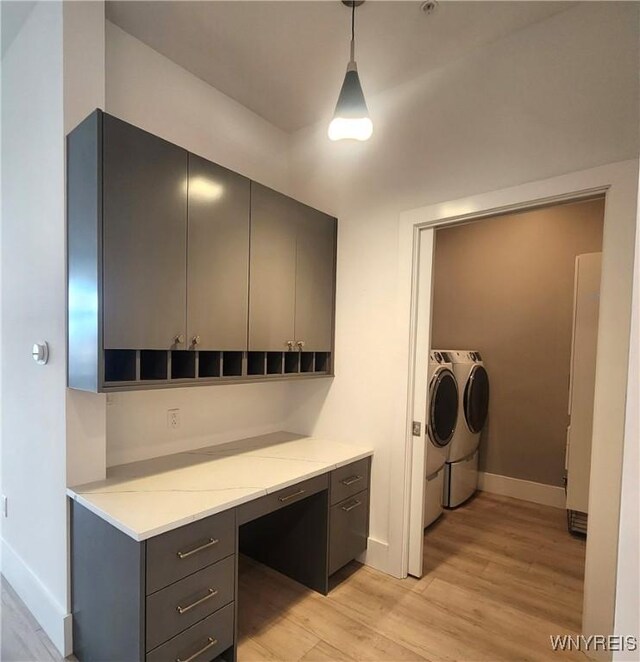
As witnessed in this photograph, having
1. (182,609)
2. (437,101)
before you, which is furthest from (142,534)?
(437,101)

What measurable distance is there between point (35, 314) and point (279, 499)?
1.51 meters

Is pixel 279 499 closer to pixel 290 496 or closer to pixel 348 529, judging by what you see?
pixel 290 496

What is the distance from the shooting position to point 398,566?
7.57 ft

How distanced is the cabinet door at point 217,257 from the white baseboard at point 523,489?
9.88ft

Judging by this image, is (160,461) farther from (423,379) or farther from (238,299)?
(423,379)

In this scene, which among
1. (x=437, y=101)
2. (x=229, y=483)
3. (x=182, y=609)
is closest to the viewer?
(x=182, y=609)

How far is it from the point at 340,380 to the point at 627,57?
2.15 meters

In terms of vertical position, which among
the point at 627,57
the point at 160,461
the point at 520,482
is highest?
the point at 627,57

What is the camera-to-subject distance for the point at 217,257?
192 centimetres

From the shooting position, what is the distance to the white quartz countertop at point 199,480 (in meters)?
1.43

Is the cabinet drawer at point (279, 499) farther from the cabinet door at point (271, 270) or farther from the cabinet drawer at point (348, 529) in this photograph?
the cabinet door at point (271, 270)

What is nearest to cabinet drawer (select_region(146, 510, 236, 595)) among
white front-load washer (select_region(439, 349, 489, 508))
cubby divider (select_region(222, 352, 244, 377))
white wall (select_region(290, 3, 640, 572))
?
cubby divider (select_region(222, 352, 244, 377))

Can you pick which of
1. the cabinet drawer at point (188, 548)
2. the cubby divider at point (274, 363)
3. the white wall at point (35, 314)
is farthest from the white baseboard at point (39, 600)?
the cubby divider at point (274, 363)

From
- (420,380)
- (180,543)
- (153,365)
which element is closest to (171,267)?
(153,365)
